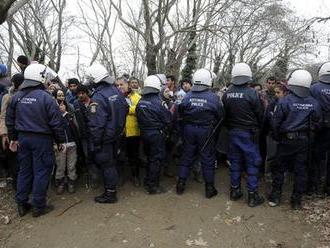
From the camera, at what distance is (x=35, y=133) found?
20.8 feet

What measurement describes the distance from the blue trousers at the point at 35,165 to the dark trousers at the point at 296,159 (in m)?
3.63

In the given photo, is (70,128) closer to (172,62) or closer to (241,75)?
(241,75)

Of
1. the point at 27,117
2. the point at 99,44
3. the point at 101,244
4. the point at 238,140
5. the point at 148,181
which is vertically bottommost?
the point at 101,244

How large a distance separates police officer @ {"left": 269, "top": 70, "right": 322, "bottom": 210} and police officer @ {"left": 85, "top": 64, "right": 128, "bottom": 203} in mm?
2542

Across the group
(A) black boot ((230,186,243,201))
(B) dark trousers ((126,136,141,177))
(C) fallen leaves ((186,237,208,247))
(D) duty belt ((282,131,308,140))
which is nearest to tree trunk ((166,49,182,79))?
(B) dark trousers ((126,136,141,177))

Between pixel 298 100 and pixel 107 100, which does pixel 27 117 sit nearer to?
pixel 107 100

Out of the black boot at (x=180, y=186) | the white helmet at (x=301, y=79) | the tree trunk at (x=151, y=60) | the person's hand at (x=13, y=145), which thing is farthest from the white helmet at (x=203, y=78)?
the tree trunk at (x=151, y=60)

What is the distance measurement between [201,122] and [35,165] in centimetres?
275

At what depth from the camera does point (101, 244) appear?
5.82m

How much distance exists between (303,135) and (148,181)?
2757 mm

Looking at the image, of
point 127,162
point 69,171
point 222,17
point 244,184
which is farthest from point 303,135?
point 222,17

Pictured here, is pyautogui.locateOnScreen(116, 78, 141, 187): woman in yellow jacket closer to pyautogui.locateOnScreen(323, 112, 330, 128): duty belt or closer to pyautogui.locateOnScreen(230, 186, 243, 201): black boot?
pyautogui.locateOnScreen(230, 186, 243, 201): black boot

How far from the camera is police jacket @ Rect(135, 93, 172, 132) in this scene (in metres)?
7.16

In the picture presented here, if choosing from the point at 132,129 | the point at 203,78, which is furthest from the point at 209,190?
the point at 203,78
